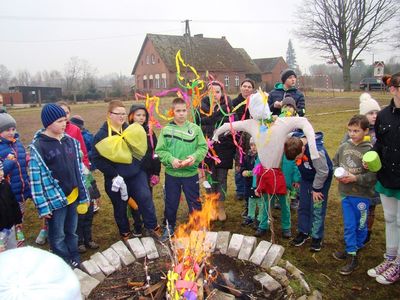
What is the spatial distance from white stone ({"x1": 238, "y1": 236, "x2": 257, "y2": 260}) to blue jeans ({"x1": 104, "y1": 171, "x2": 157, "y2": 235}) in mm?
1324

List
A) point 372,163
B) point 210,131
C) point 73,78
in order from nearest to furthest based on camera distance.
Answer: point 372,163 → point 210,131 → point 73,78

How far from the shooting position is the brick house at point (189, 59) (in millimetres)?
37688

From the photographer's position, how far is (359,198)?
12.1 feet

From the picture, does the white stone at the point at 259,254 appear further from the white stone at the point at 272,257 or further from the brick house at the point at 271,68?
the brick house at the point at 271,68

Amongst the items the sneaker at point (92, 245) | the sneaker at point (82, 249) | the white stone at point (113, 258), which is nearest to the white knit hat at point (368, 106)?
the white stone at point (113, 258)

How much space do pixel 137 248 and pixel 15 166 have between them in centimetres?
173

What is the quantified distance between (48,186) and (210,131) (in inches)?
95.3

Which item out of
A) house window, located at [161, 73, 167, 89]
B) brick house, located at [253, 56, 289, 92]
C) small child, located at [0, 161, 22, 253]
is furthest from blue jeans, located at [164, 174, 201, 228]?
brick house, located at [253, 56, 289, 92]

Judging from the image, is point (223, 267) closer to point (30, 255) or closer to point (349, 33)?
point (30, 255)

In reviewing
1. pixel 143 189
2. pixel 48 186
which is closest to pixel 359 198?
pixel 143 189

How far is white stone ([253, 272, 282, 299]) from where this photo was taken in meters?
3.12

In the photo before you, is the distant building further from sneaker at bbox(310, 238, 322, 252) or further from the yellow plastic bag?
sneaker at bbox(310, 238, 322, 252)

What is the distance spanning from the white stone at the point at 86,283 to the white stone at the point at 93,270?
0.16 m

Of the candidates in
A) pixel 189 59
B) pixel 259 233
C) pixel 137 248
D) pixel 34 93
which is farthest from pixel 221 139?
pixel 34 93
